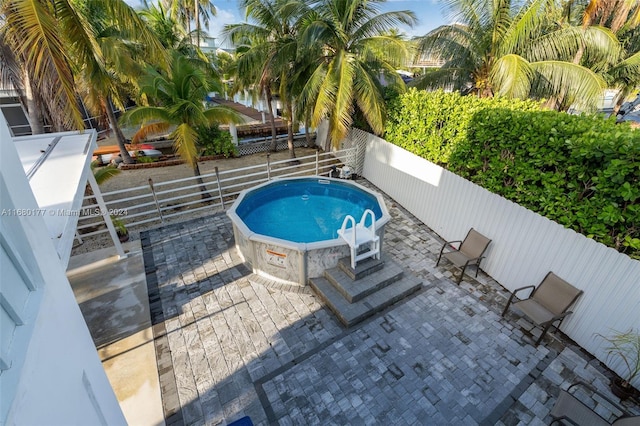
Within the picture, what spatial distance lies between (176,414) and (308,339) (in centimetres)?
254

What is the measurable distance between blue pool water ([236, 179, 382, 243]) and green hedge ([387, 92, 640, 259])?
3.54 m

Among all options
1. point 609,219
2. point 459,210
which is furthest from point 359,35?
point 609,219

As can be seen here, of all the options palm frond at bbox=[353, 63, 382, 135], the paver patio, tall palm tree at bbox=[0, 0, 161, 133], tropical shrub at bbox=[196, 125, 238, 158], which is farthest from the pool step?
tropical shrub at bbox=[196, 125, 238, 158]

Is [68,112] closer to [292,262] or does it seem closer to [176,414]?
[292,262]

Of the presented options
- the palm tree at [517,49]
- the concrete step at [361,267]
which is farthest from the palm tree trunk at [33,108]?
the palm tree at [517,49]

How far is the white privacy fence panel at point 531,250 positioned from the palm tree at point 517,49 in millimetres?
3314

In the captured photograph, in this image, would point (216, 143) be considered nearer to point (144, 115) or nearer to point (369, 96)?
point (144, 115)

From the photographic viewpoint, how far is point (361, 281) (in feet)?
22.5

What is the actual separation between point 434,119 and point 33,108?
11.6m

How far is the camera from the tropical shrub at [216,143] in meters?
16.3

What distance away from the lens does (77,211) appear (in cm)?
446

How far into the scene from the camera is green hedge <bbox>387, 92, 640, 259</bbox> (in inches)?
189

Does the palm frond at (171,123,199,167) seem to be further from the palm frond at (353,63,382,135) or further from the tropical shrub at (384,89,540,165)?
the tropical shrub at (384,89,540,165)

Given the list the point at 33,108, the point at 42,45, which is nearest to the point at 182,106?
the point at 33,108
